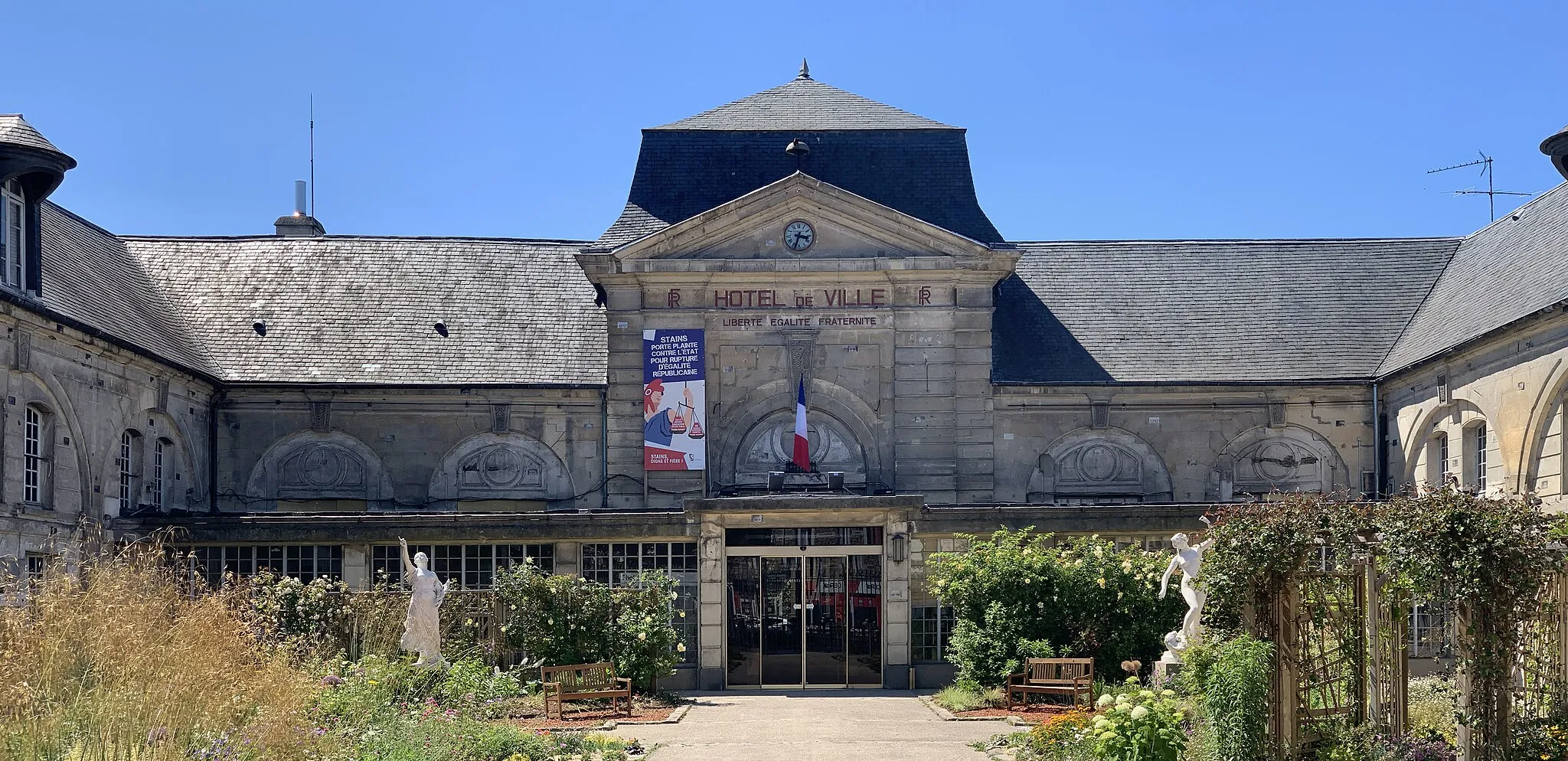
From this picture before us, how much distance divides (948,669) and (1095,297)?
10.5m

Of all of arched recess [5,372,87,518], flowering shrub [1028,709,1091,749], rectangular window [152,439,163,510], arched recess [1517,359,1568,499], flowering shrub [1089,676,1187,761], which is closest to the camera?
flowering shrub [1089,676,1187,761]

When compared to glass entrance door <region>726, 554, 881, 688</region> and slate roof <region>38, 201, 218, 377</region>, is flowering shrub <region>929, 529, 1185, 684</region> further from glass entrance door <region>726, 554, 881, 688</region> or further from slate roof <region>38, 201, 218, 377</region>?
slate roof <region>38, 201, 218, 377</region>

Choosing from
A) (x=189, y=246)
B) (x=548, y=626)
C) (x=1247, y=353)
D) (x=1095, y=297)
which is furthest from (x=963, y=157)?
(x=189, y=246)

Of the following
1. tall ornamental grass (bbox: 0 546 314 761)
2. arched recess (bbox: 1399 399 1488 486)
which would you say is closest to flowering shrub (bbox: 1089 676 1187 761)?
tall ornamental grass (bbox: 0 546 314 761)

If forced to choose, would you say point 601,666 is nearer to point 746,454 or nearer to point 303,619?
point 303,619

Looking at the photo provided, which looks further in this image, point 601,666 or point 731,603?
point 731,603

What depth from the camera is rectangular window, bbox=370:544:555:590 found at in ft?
86.9

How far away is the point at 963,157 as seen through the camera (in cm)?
3172

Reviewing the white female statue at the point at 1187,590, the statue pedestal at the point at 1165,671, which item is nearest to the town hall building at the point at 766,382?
the statue pedestal at the point at 1165,671

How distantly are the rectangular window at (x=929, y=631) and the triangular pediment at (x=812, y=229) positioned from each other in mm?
6755

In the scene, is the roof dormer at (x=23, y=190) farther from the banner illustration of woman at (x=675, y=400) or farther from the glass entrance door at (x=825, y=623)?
the glass entrance door at (x=825, y=623)

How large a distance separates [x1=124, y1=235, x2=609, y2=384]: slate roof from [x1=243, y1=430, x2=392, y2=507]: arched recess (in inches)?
49.7

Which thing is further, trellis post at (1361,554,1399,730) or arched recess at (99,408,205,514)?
arched recess at (99,408,205,514)

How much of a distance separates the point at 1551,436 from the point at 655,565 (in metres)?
13.7
